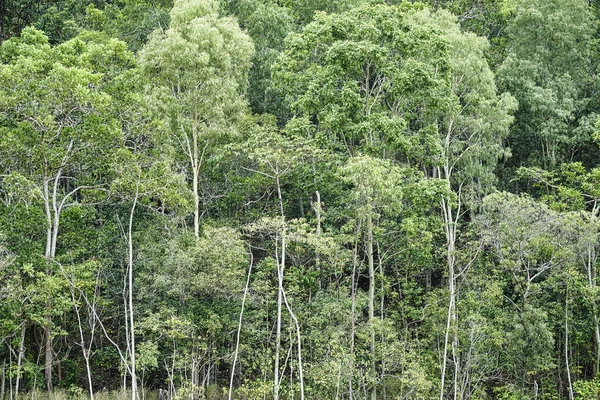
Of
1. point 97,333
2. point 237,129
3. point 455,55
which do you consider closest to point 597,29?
point 455,55

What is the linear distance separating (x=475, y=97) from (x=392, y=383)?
31.0 feet

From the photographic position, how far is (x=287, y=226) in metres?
21.0

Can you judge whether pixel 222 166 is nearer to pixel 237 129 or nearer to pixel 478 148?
pixel 237 129

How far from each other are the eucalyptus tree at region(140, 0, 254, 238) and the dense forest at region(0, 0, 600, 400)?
72 mm

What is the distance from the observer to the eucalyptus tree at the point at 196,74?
2317 cm

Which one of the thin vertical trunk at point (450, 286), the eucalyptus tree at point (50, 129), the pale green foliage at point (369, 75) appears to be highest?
the pale green foliage at point (369, 75)

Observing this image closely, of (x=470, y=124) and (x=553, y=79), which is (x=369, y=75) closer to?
(x=470, y=124)

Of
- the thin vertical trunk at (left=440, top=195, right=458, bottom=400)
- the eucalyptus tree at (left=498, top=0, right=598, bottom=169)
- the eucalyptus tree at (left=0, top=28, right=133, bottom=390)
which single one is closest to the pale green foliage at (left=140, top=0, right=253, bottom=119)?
the eucalyptus tree at (left=0, top=28, right=133, bottom=390)

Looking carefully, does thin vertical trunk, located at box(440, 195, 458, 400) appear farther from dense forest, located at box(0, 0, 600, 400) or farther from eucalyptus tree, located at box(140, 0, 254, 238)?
eucalyptus tree, located at box(140, 0, 254, 238)

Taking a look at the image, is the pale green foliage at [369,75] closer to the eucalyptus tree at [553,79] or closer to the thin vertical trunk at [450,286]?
the thin vertical trunk at [450,286]

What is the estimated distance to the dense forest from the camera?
20.4 meters

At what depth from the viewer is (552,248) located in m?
22.7

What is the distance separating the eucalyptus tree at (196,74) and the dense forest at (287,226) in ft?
0.23

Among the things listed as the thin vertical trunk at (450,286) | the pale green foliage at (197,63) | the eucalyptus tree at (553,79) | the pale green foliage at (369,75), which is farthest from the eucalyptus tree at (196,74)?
the eucalyptus tree at (553,79)
